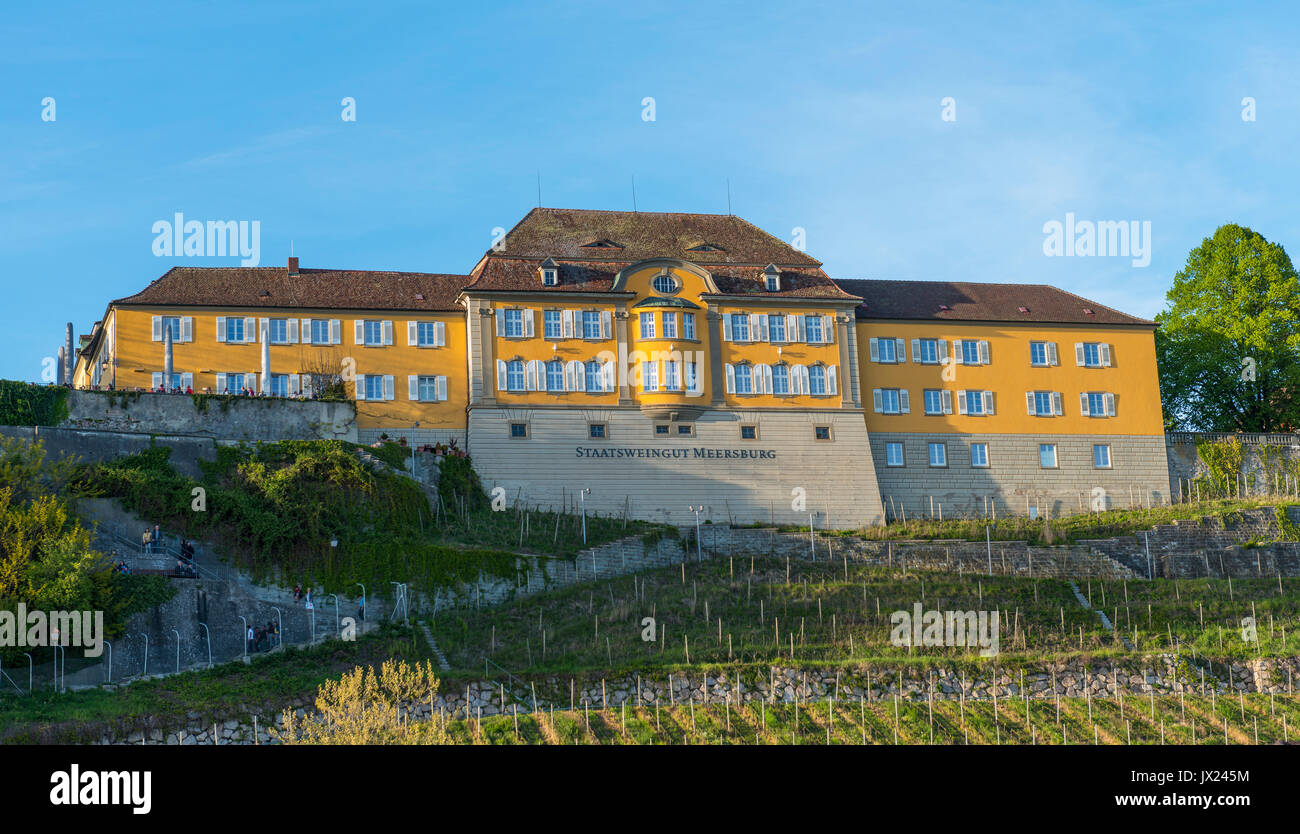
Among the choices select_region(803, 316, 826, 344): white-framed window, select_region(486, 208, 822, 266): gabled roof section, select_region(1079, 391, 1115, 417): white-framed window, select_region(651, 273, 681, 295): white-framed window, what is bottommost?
select_region(1079, 391, 1115, 417): white-framed window

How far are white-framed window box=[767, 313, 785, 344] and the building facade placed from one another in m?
0.15

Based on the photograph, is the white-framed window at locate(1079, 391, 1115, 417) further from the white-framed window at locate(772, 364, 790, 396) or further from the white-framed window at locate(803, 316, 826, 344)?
the white-framed window at locate(772, 364, 790, 396)

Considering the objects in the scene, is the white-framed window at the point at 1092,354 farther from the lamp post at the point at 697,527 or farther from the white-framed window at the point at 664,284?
the lamp post at the point at 697,527

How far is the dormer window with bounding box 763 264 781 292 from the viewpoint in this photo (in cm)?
7344

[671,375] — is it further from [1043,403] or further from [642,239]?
[1043,403]

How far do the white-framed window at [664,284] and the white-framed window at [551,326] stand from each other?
4417 millimetres

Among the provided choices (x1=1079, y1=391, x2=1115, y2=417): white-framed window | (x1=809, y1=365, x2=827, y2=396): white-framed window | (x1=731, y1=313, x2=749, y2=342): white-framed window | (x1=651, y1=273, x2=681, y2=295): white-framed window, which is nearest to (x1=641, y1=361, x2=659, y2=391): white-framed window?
(x1=651, y1=273, x2=681, y2=295): white-framed window

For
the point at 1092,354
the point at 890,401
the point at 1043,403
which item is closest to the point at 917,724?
the point at 890,401

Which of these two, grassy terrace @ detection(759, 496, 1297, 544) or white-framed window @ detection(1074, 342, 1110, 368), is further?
white-framed window @ detection(1074, 342, 1110, 368)

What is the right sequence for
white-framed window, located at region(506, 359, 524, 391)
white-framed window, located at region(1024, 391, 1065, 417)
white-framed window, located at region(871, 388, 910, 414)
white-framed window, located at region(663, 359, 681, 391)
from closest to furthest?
white-framed window, located at region(506, 359, 524, 391) → white-framed window, located at region(663, 359, 681, 391) → white-framed window, located at region(871, 388, 910, 414) → white-framed window, located at region(1024, 391, 1065, 417)

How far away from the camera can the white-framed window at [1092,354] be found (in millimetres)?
77312

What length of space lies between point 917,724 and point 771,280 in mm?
29239
